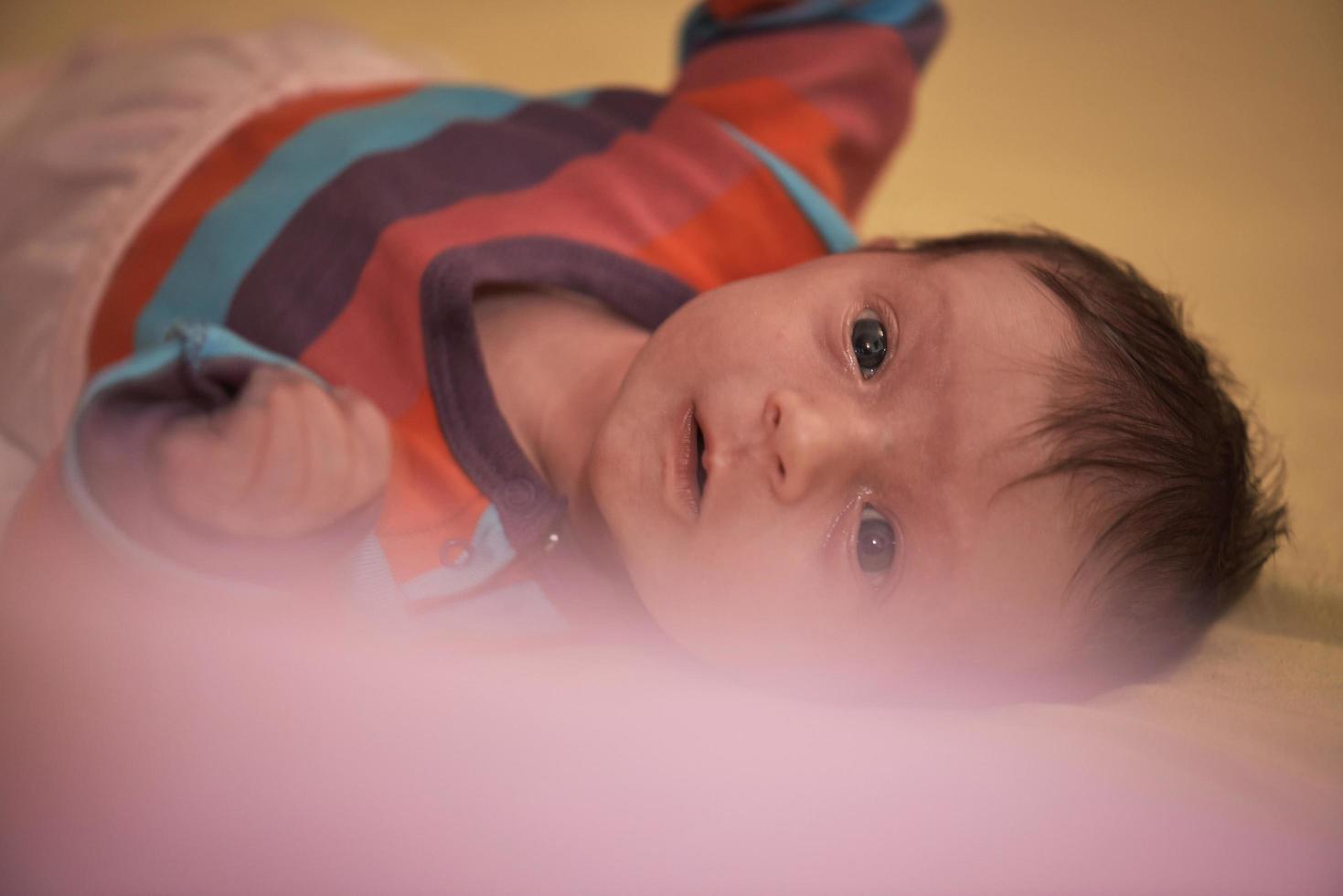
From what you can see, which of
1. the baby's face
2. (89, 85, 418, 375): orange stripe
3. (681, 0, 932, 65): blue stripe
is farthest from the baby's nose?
A: (681, 0, 932, 65): blue stripe

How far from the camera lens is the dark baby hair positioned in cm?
61

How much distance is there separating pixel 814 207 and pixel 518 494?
1.45 ft

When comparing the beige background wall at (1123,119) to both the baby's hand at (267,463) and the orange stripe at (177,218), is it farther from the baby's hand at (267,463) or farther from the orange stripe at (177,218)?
the baby's hand at (267,463)

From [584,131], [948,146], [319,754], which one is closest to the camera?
[319,754]

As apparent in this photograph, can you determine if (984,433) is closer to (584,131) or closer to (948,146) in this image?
(584,131)

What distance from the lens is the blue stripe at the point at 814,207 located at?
981 millimetres

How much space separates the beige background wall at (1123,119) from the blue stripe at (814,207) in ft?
0.85

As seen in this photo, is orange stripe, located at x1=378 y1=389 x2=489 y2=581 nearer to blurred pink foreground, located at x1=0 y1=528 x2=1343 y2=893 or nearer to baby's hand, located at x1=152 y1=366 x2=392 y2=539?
baby's hand, located at x1=152 y1=366 x2=392 y2=539

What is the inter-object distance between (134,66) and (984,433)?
879mm

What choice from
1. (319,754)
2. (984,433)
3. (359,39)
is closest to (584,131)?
(359,39)

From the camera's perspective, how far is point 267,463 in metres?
0.63

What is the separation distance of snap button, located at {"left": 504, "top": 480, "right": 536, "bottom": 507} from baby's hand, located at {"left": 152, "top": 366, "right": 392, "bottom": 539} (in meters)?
0.10

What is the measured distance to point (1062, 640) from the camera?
0.65 meters

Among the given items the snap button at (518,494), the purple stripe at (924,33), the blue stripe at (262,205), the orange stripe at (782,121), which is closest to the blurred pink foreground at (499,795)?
the snap button at (518,494)
